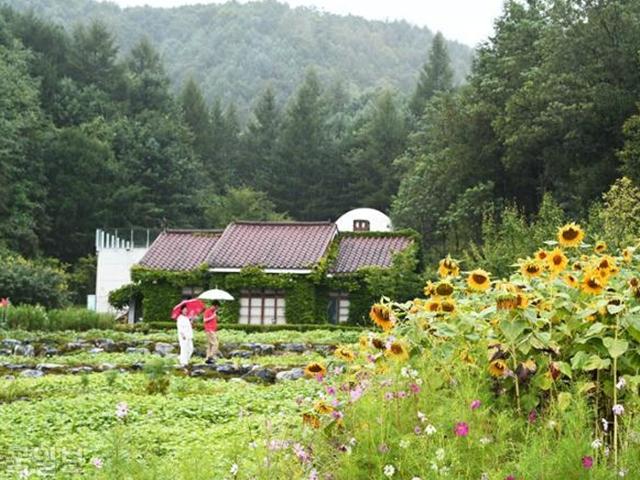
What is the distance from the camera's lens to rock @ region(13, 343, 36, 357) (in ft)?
62.5

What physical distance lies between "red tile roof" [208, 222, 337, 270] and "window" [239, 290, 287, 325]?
89cm

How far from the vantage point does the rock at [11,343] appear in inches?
779

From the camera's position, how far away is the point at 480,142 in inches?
1695

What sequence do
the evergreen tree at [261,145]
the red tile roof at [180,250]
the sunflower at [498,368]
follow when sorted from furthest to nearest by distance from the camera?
1. the evergreen tree at [261,145]
2. the red tile roof at [180,250]
3. the sunflower at [498,368]

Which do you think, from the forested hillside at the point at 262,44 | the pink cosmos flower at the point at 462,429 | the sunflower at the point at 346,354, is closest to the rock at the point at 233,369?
the sunflower at the point at 346,354

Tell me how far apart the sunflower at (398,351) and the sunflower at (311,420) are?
558mm

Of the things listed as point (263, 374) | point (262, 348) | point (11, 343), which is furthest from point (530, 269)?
point (11, 343)

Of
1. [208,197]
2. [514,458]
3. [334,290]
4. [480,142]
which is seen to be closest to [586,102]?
[480,142]

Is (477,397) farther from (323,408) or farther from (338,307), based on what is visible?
(338,307)

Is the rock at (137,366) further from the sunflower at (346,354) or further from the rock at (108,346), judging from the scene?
the sunflower at (346,354)

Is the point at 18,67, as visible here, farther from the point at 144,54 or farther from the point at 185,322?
the point at 185,322

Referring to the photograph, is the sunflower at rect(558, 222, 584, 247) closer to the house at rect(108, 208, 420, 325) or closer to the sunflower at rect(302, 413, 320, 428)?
the sunflower at rect(302, 413, 320, 428)

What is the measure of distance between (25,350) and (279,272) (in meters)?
14.1

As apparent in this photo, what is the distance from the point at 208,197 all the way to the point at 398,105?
865 inches
